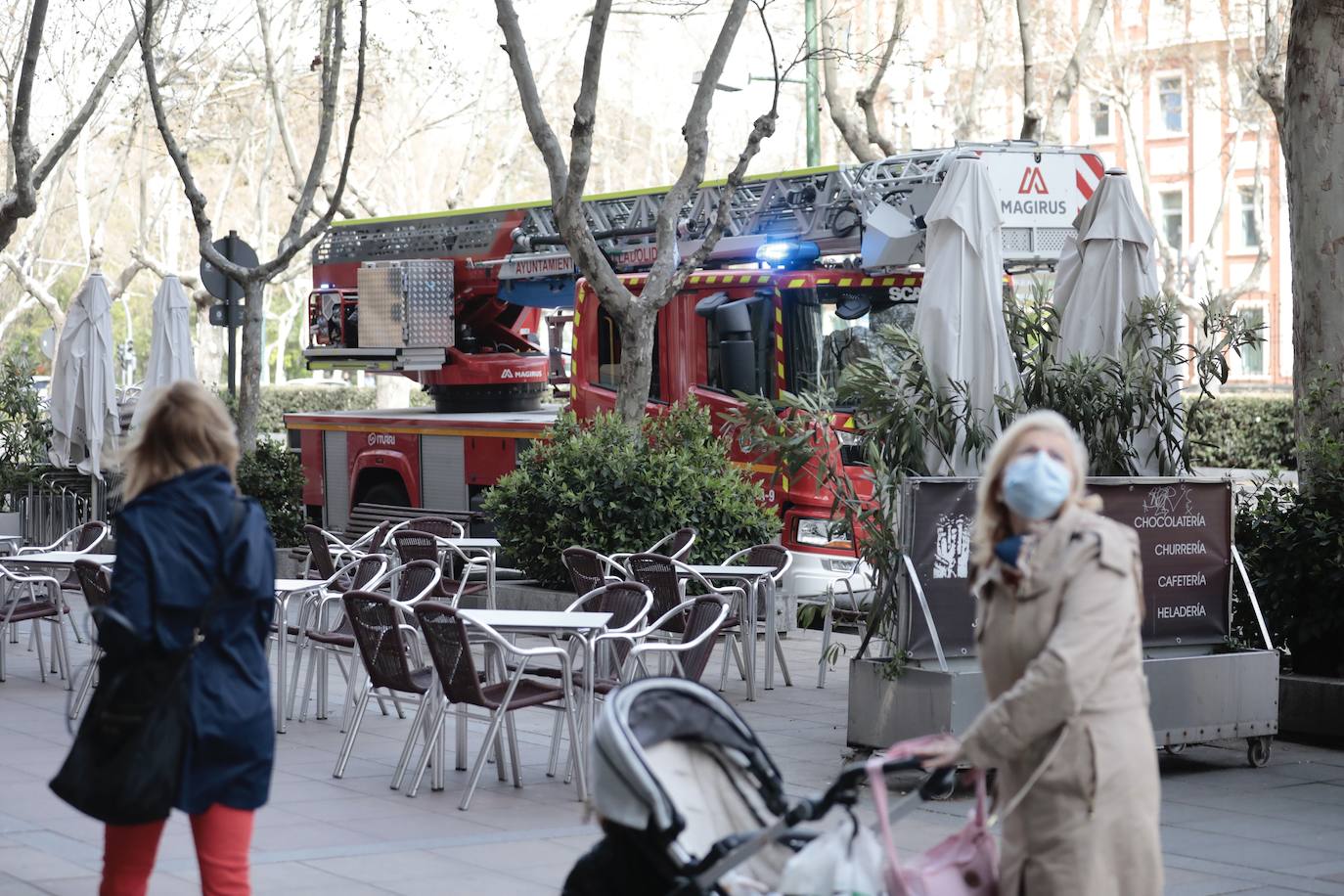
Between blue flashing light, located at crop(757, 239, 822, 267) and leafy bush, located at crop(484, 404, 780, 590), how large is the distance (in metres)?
1.57

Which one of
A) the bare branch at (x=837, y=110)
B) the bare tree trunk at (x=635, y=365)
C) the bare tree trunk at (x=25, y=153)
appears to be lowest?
the bare tree trunk at (x=635, y=365)

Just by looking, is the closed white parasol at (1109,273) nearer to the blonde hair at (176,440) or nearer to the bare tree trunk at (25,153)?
the blonde hair at (176,440)

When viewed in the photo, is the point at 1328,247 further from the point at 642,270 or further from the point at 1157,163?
the point at 1157,163

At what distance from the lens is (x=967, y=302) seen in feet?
29.6

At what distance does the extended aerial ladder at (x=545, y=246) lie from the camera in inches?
515

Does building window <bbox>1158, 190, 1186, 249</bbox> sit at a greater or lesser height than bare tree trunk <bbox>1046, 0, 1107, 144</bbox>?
greater

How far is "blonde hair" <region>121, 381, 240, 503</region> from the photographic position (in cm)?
468

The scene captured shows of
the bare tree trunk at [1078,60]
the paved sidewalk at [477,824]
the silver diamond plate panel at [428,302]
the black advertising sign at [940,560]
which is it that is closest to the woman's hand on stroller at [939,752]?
the paved sidewalk at [477,824]

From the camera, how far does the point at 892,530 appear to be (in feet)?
28.1

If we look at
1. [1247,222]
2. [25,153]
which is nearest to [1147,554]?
[25,153]

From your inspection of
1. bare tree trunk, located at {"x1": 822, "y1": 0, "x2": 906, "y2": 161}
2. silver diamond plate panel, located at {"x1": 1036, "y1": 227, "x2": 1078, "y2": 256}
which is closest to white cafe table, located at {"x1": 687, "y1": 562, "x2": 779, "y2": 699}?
silver diamond plate panel, located at {"x1": 1036, "y1": 227, "x2": 1078, "y2": 256}

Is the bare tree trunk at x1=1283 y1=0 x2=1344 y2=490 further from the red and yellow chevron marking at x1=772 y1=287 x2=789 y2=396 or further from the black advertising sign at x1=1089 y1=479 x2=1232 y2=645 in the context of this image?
the red and yellow chevron marking at x1=772 y1=287 x2=789 y2=396

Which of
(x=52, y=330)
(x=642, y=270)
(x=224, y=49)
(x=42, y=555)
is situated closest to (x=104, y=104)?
(x=224, y=49)

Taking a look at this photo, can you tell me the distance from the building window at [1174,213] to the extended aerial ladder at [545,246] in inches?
1398
